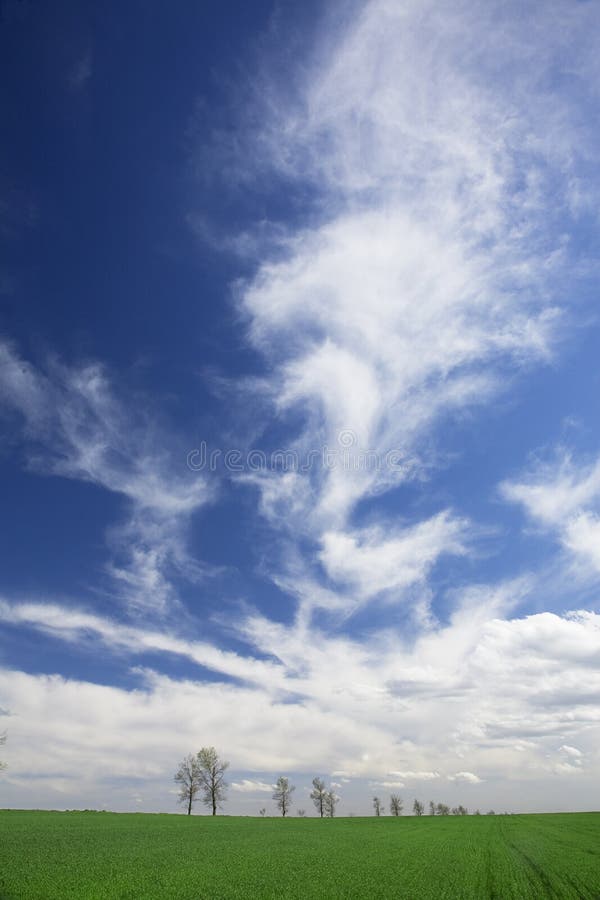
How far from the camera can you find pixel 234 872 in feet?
111

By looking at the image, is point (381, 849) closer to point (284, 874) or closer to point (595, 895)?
point (284, 874)

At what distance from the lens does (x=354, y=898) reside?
2597 centimetres

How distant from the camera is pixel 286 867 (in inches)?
1433

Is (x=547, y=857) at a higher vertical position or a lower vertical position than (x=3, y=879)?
lower

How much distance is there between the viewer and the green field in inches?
1082

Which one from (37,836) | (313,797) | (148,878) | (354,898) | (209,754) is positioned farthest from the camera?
(313,797)

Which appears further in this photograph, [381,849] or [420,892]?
[381,849]

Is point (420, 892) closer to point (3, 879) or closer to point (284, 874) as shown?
point (284, 874)

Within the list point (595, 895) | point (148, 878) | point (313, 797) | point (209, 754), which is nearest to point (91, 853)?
point (148, 878)

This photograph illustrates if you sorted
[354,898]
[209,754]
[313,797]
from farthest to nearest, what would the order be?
[313,797] → [209,754] → [354,898]

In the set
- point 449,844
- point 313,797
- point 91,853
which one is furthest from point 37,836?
point 313,797

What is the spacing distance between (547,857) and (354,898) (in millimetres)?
27086

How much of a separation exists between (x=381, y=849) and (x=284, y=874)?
20.4 m

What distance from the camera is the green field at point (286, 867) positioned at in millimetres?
27484
